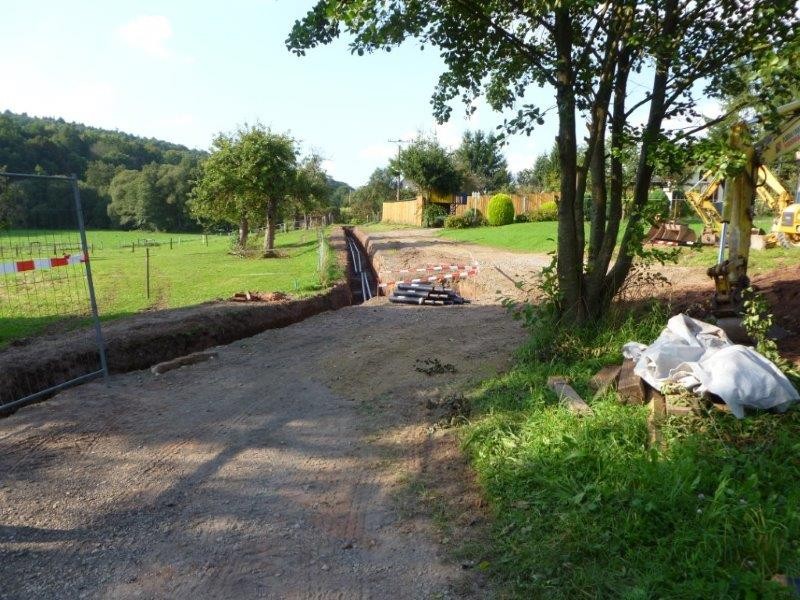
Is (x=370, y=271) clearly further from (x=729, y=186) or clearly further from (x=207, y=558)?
(x=207, y=558)

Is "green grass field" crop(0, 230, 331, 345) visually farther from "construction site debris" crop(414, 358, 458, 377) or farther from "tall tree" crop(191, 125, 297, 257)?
"construction site debris" crop(414, 358, 458, 377)

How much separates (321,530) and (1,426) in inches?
154

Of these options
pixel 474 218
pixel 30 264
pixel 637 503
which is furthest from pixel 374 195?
pixel 637 503

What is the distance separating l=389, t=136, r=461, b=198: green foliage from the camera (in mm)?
47531

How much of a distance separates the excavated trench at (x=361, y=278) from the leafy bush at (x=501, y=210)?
937 centimetres

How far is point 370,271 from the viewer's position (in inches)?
1006

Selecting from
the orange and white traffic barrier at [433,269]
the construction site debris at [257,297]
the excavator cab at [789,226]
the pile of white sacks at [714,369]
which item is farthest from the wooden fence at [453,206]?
the pile of white sacks at [714,369]

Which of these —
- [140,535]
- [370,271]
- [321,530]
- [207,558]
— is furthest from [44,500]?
[370,271]

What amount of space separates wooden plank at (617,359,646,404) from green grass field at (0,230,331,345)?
780 cm

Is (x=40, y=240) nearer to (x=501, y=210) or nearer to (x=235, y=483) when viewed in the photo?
(x=235, y=483)

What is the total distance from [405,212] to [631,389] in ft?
162

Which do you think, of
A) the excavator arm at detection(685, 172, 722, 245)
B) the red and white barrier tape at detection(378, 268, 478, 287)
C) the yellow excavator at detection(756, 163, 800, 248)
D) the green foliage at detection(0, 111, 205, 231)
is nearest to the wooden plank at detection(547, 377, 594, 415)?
the excavator arm at detection(685, 172, 722, 245)

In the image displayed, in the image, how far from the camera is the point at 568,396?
5.13 meters

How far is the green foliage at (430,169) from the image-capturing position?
4753cm
